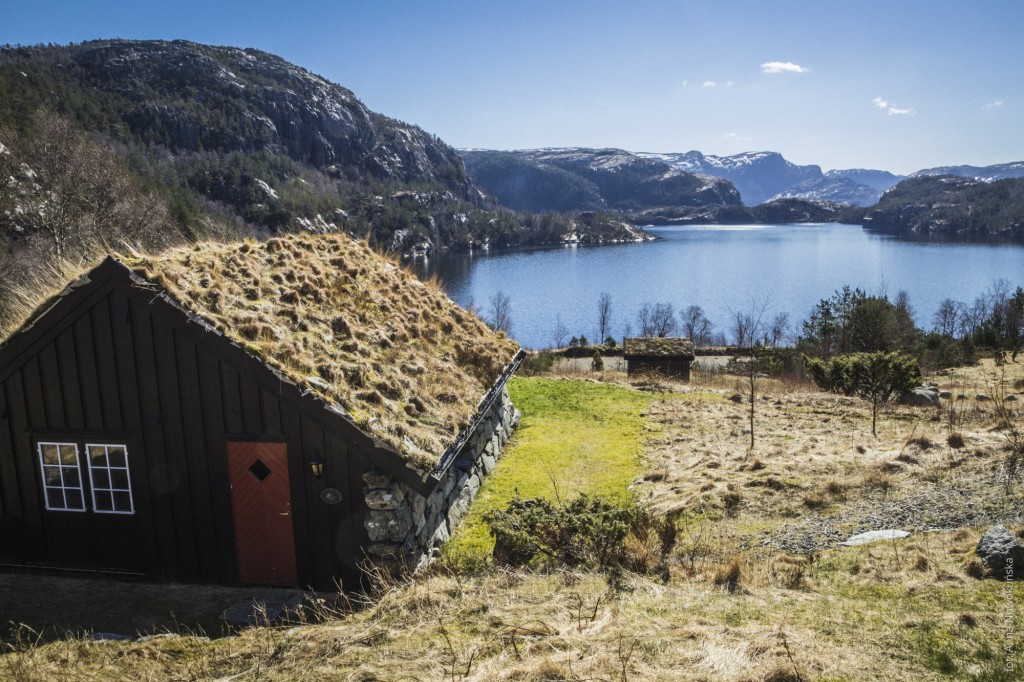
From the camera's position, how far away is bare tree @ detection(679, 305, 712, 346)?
76.8m

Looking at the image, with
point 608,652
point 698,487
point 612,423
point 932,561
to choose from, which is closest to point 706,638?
point 608,652

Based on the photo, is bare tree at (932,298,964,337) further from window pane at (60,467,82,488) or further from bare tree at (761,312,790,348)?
window pane at (60,467,82,488)

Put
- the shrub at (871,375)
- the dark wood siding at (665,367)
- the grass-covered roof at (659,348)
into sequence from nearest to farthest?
the shrub at (871,375)
the dark wood siding at (665,367)
the grass-covered roof at (659,348)

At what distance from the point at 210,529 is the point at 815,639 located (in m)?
8.71

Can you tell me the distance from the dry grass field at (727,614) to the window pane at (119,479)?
248cm

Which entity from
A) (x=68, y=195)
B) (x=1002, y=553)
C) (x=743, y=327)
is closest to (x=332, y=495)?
(x=1002, y=553)

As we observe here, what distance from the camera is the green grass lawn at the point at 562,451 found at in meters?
13.0

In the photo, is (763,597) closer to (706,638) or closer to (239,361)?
(706,638)

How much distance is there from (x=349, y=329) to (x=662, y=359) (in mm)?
27254

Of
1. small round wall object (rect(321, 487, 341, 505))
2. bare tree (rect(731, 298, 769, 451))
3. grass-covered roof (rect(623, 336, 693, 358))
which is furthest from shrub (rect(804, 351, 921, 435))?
small round wall object (rect(321, 487, 341, 505))

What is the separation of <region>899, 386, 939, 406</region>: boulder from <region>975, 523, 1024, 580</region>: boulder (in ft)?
→ 56.8

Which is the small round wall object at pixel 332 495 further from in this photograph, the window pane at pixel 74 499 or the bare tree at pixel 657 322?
the bare tree at pixel 657 322

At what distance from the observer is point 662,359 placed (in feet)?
120

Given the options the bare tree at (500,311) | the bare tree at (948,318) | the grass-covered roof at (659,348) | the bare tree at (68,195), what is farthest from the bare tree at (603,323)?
the bare tree at (68,195)
